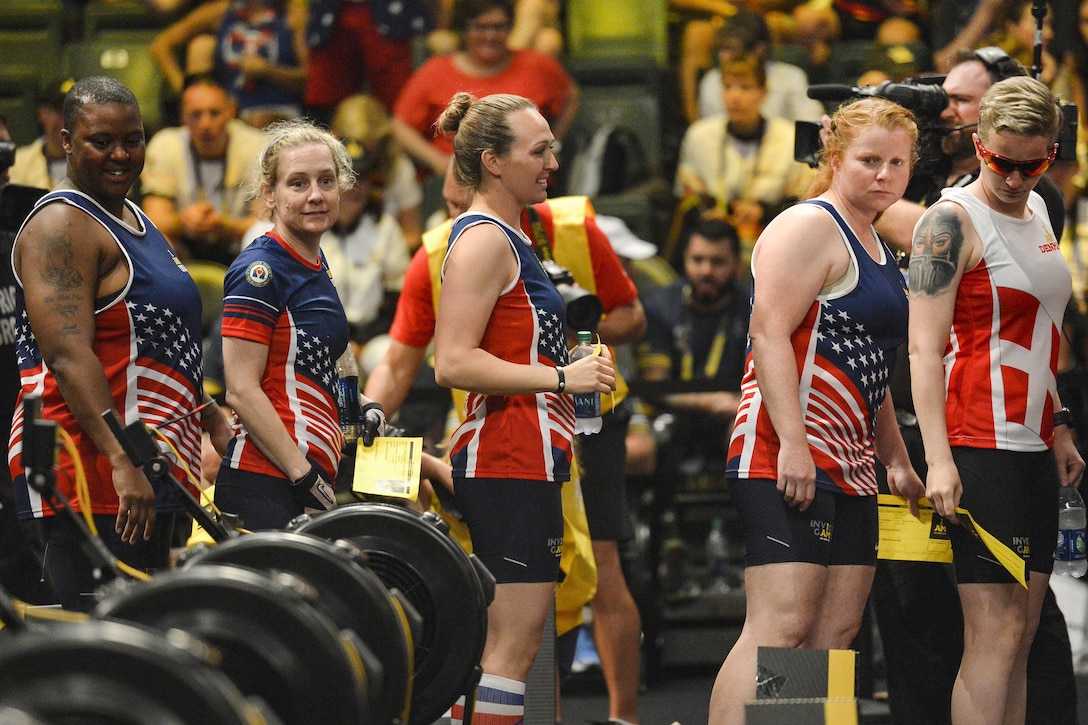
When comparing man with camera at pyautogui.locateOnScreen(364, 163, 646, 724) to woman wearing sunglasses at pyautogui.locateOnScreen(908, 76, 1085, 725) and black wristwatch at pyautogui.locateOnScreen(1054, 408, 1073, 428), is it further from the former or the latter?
black wristwatch at pyautogui.locateOnScreen(1054, 408, 1073, 428)

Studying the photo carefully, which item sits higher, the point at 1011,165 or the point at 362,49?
the point at 362,49

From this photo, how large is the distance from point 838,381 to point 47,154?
481 cm

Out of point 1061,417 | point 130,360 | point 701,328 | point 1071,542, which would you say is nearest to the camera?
point 130,360

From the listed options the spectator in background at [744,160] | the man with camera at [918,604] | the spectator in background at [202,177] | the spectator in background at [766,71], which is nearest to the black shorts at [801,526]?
the man with camera at [918,604]

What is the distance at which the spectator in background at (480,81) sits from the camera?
22.9 ft

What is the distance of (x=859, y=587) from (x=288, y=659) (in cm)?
151

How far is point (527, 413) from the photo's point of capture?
319 cm

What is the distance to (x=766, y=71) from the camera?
6941mm

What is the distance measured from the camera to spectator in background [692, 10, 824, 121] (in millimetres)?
6855

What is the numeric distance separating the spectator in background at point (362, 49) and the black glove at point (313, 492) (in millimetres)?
4557

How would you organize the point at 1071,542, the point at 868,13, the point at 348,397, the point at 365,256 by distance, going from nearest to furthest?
the point at 348,397 → the point at 1071,542 → the point at 365,256 → the point at 868,13

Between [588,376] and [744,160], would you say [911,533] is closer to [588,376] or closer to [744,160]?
[588,376]

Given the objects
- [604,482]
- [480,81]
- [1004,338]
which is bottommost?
[604,482]

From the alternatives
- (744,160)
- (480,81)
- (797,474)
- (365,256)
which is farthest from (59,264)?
(744,160)
